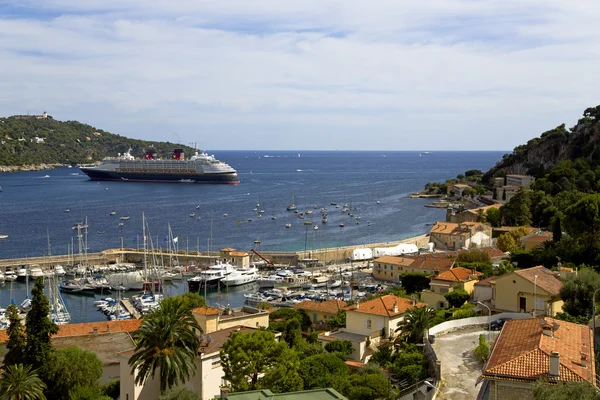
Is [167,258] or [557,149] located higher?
[557,149]

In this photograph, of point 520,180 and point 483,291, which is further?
point 520,180

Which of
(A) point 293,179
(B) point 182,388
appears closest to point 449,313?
(B) point 182,388

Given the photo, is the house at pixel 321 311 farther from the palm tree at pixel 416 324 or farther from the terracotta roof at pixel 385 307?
the palm tree at pixel 416 324

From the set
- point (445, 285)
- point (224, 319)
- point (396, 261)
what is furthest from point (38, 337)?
point (396, 261)

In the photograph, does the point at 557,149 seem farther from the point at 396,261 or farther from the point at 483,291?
the point at 483,291

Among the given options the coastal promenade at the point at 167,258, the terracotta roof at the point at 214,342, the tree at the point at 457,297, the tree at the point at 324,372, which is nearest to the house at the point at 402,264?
the coastal promenade at the point at 167,258

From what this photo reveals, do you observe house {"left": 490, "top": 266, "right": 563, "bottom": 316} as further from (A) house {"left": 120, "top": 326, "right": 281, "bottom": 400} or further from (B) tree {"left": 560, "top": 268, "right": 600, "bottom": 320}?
(A) house {"left": 120, "top": 326, "right": 281, "bottom": 400}
